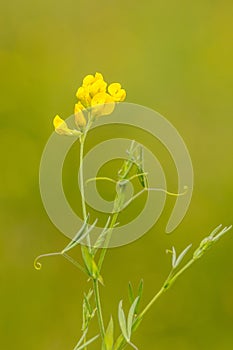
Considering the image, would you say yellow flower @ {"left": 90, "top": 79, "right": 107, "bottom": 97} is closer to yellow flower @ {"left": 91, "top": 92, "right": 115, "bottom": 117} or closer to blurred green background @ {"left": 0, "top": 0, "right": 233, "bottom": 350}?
yellow flower @ {"left": 91, "top": 92, "right": 115, "bottom": 117}

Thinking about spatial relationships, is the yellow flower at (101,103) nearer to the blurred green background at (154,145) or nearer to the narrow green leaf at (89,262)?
the narrow green leaf at (89,262)

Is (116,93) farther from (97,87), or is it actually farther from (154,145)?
(154,145)

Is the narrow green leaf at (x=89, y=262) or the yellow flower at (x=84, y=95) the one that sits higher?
the yellow flower at (x=84, y=95)

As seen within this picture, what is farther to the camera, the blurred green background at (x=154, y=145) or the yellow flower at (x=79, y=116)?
the blurred green background at (x=154, y=145)

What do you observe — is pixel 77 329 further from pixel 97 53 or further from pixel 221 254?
pixel 97 53

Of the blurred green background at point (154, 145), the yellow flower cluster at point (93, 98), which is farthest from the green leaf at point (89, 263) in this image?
the blurred green background at point (154, 145)

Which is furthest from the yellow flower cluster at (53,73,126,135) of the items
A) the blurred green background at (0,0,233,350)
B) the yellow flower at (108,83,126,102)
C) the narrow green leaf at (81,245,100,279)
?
the blurred green background at (0,0,233,350)

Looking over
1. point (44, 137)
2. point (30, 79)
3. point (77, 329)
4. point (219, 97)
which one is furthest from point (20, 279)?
point (219, 97)
